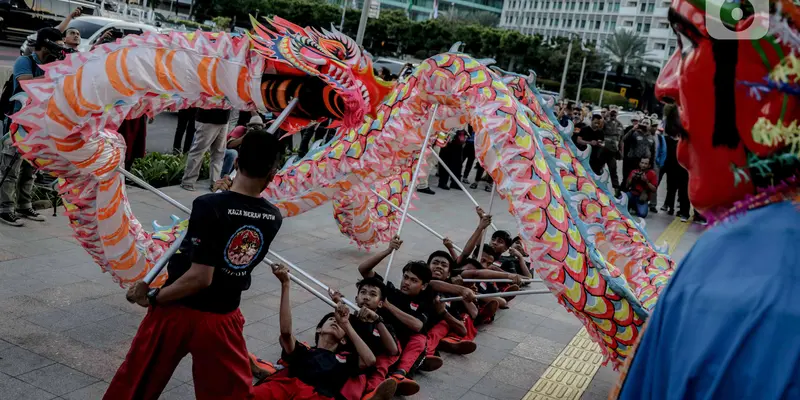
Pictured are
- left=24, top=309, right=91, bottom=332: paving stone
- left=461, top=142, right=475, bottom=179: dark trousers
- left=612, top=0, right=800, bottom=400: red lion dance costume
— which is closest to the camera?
left=612, top=0, right=800, bottom=400: red lion dance costume

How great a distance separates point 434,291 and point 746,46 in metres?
4.40

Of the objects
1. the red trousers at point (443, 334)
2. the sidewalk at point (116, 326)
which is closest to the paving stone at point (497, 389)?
the sidewalk at point (116, 326)

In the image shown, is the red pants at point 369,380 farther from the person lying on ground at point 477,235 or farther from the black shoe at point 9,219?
the black shoe at point 9,219

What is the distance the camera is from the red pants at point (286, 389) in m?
3.97

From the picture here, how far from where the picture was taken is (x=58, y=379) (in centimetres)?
413

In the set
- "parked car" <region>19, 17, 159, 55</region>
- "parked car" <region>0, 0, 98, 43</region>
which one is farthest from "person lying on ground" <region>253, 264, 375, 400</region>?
"parked car" <region>0, 0, 98, 43</region>

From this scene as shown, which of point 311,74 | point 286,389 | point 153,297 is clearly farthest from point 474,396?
point 153,297

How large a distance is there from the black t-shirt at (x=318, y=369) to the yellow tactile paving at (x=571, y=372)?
1392 millimetres

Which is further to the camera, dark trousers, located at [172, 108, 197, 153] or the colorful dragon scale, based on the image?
dark trousers, located at [172, 108, 197, 153]

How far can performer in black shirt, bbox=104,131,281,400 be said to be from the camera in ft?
10.2

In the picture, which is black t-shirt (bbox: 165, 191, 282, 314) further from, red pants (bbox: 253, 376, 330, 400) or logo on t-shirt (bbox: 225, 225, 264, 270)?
red pants (bbox: 253, 376, 330, 400)

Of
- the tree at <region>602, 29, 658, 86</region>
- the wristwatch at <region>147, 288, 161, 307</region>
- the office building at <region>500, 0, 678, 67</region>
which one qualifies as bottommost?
the wristwatch at <region>147, 288, 161, 307</region>

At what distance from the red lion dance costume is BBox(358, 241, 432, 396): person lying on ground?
11.5 ft

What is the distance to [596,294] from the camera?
13.4 ft
